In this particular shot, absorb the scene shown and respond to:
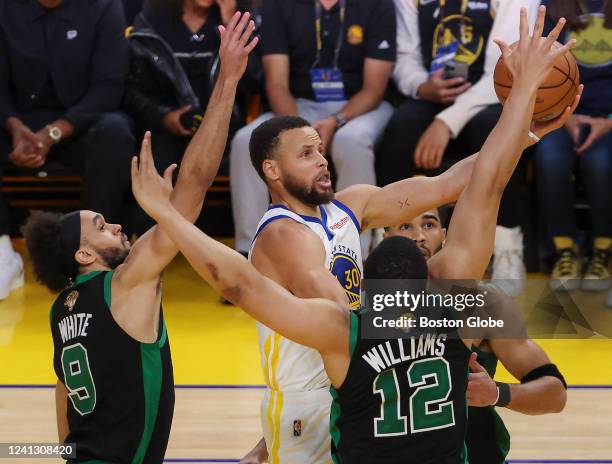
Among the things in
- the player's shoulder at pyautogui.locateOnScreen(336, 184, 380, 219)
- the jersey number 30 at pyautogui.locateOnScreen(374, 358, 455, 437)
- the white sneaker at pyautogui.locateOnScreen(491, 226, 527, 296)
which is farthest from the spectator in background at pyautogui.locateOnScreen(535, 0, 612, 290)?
the jersey number 30 at pyautogui.locateOnScreen(374, 358, 455, 437)

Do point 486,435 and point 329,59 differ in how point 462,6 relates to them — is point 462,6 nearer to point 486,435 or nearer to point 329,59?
point 329,59

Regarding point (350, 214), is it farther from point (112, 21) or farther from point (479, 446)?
point (112, 21)

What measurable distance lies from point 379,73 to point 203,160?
387 cm

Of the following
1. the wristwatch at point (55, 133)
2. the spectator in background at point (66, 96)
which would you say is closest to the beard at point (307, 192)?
the spectator in background at point (66, 96)

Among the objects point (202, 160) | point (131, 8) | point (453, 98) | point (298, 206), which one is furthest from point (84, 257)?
point (131, 8)

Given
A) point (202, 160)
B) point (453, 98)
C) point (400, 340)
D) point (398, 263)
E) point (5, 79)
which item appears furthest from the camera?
point (5, 79)

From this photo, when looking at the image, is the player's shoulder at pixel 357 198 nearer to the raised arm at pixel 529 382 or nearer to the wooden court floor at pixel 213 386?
the raised arm at pixel 529 382

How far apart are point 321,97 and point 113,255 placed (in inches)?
143

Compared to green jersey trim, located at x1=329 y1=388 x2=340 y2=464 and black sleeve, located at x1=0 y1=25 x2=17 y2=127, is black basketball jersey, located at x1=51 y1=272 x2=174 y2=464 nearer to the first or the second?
green jersey trim, located at x1=329 y1=388 x2=340 y2=464

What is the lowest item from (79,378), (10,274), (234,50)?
(10,274)

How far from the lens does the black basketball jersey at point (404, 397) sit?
342 centimetres

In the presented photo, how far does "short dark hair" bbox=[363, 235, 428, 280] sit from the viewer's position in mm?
3314

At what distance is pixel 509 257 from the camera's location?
736 centimetres

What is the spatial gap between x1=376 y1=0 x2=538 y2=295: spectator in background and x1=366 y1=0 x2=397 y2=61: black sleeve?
0.47ft
